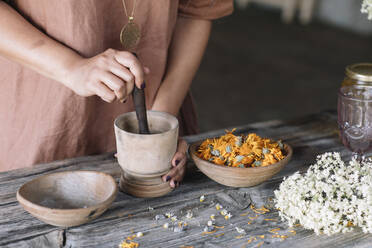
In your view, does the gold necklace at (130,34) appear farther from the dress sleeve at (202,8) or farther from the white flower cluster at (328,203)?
the white flower cluster at (328,203)

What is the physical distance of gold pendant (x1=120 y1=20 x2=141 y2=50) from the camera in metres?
1.34

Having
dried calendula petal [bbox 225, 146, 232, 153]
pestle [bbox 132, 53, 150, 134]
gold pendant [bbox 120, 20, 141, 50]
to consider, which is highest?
gold pendant [bbox 120, 20, 141, 50]

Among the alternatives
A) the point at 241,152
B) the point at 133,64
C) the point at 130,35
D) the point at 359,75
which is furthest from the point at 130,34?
the point at 359,75

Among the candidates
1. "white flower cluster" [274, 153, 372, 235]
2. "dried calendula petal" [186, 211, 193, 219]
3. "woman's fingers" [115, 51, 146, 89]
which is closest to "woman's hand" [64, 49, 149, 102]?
"woman's fingers" [115, 51, 146, 89]

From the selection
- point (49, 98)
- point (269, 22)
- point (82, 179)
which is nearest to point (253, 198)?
point (82, 179)

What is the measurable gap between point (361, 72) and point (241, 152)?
1.57 feet

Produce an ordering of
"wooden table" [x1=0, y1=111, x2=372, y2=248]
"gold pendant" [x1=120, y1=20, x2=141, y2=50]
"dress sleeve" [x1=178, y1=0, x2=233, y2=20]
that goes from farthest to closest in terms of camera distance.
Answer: "dress sleeve" [x1=178, y1=0, x2=233, y2=20] < "gold pendant" [x1=120, y1=20, x2=141, y2=50] < "wooden table" [x1=0, y1=111, x2=372, y2=248]

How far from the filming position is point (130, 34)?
1351 mm

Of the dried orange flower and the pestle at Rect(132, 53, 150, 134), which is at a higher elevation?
the pestle at Rect(132, 53, 150, 134)

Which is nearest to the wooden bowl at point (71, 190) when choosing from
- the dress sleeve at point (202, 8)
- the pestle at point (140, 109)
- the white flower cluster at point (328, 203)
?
the pestle at point (140, 109)

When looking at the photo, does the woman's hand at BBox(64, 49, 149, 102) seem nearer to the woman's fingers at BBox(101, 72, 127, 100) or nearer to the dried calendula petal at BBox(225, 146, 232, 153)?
the woman's fingers at BBox(101, 72, 127, 100)

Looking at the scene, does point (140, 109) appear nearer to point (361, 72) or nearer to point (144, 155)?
point (144, 155)

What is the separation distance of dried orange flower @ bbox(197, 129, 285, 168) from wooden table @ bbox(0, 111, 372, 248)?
0.08 metres

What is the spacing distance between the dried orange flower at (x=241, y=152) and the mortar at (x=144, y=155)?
0.38 ft
